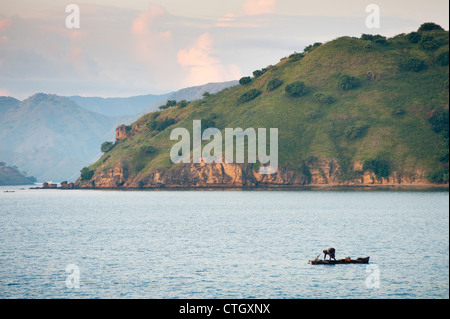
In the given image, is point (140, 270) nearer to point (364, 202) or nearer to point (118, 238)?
point (118, 238)

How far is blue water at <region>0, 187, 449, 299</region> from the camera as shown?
165 ft

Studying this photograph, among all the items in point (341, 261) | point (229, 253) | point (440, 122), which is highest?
point (440, 122)

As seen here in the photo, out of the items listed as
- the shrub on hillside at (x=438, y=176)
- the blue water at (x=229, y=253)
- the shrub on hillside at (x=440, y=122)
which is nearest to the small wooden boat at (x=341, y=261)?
the blue water at (x=229, y=253)

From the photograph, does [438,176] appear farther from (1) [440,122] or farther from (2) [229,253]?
(2) [229,253]

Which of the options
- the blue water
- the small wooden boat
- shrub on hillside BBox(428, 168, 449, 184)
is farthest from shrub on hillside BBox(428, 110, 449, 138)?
the small wooden boat

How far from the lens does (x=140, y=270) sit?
58656 mm

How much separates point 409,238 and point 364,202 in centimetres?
6635

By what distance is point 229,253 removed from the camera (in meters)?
69.4

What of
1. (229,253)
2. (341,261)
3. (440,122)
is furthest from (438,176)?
(341,261)

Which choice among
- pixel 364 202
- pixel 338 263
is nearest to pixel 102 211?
pixel 364 202

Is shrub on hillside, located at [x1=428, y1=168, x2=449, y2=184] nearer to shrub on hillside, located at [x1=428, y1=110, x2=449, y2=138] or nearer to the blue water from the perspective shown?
shrub on hillside, located at [x1=428, y1=110, x2=449, y2=138]
